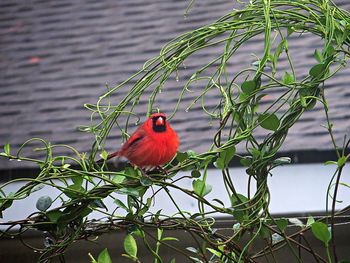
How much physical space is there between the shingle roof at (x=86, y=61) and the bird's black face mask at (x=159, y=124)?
6.14 feet

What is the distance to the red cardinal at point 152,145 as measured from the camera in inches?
69.3

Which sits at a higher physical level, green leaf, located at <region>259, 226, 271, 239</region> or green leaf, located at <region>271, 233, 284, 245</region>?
green leaf, located at <region>259, 226, 271, 239</region>

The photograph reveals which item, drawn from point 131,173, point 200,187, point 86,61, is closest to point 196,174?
point 200,187

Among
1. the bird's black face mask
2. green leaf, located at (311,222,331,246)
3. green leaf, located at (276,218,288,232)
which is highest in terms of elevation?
the bird's black face mask

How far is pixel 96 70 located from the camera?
4.29 m

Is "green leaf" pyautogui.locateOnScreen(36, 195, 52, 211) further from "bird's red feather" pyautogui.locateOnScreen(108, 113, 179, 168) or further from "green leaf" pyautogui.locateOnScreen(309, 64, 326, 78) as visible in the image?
"green leaf" pyautogui.locateOnScreen(309, 64, 326, 78)

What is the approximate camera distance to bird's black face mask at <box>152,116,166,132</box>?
1.82m

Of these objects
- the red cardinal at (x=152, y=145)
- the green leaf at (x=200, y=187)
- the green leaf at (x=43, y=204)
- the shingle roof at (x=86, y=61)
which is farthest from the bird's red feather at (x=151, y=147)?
the shingle roof at (x=86, y=61)

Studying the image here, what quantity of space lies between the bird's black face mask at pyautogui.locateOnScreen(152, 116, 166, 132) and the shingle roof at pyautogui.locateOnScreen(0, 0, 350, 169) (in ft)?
6.14

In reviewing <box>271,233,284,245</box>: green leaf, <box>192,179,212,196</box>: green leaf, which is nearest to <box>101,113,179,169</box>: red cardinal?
<box>192,179,212,196</box>: green leaf

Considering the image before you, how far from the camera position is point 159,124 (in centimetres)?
182

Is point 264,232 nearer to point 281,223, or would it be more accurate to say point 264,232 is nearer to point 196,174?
point 281,223

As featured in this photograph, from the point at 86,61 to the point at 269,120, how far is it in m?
2.83

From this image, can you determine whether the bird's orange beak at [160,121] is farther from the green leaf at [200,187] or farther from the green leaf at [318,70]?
A: the green leaf at [318,70]
